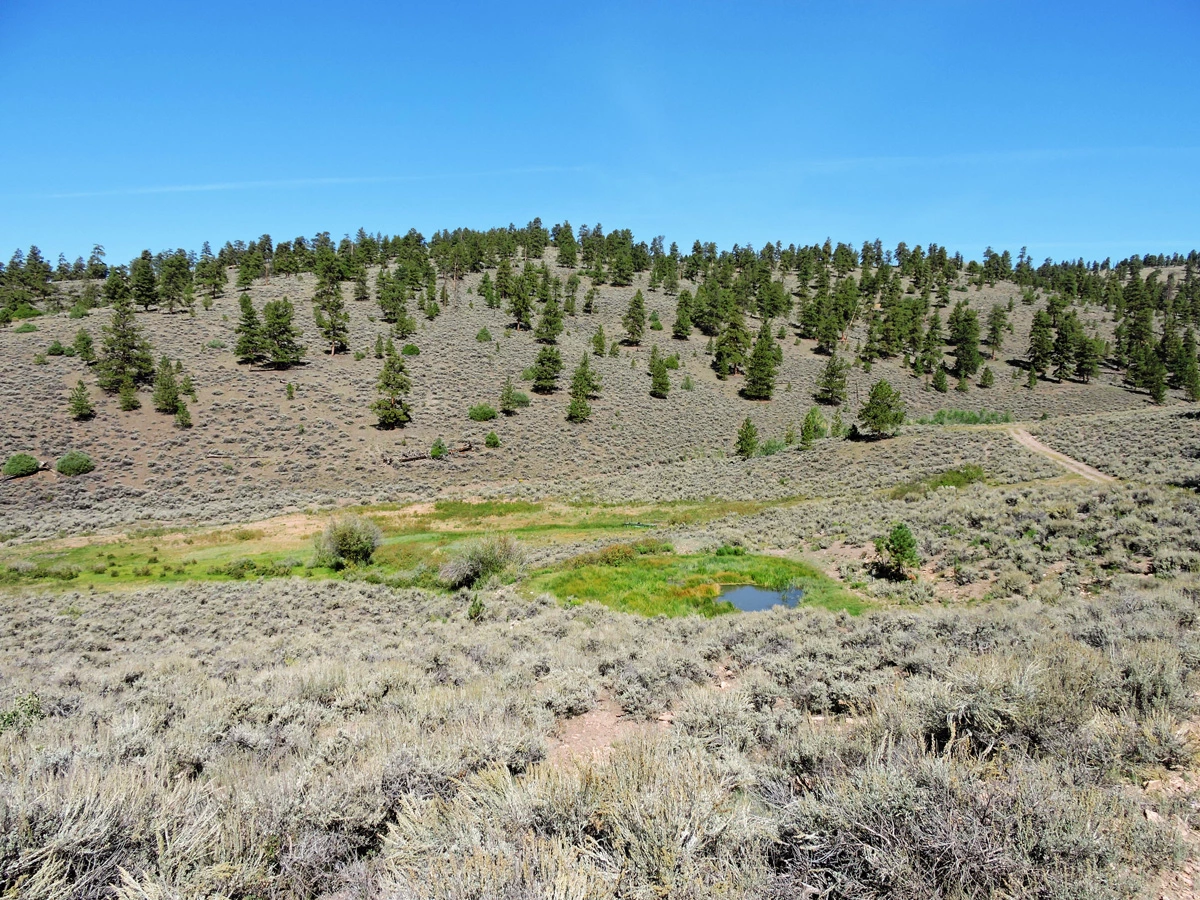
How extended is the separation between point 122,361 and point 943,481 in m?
75.0

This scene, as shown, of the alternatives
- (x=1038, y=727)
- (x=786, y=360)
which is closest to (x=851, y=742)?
(x=1038, y=727)

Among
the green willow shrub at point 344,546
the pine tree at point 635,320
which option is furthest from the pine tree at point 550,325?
the green willow shrub at point 344,546

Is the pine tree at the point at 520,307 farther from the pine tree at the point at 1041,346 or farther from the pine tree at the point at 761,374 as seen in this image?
the pine tree at the point at 1041,346

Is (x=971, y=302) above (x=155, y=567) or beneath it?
above

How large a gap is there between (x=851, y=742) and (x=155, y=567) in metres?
31.4

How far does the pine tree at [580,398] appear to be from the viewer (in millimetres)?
62375

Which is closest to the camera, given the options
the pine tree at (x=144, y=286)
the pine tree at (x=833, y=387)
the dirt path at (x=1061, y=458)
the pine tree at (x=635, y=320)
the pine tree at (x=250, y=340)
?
the dirt path at (x=1061, y=458)

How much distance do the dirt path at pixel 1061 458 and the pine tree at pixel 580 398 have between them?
134 feet

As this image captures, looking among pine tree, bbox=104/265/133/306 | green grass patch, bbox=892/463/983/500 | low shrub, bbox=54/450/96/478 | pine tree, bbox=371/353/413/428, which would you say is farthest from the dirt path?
pine tree, bbox=104/265/133/306

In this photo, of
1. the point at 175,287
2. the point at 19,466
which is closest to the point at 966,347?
the point at 19,466

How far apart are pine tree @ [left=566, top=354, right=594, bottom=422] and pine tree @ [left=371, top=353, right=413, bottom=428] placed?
18.6m

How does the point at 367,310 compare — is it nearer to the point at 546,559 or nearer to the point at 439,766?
the point at 546,559

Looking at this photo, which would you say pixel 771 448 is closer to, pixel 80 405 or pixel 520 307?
pixel 520 307

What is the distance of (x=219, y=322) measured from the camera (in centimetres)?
7694
